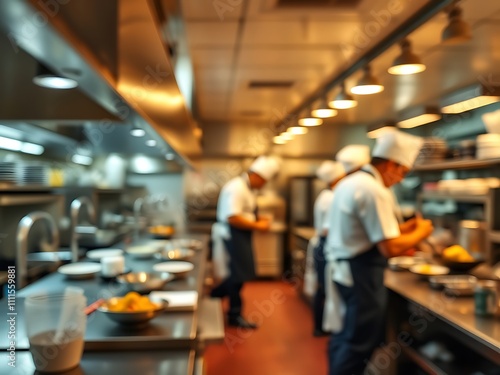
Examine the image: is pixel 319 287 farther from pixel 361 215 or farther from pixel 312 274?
pixel 361 215

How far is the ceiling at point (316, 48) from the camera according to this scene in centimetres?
256

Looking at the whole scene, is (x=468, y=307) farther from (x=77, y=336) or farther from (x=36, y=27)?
(x=36, y=27)

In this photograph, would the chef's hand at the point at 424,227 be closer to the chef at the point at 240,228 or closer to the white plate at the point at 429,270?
the white plate at the point at 429,270

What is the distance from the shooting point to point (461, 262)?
2.95 meters

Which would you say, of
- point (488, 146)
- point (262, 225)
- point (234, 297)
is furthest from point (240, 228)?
point (488, 146)

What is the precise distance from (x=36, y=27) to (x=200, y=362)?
1.29 m

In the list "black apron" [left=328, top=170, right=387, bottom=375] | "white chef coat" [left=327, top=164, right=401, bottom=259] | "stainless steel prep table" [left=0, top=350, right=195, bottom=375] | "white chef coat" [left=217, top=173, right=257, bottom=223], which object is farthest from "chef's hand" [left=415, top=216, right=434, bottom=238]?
"white chef coat" [left=217, top=173, right=257, bottom=223]

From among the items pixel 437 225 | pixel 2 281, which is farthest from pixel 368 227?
pixel 437 225

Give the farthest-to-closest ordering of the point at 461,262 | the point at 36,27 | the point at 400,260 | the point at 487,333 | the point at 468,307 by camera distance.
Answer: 1. the point at 400,260
2. the point at 461,262
3. the point at 468,307
4. the point at 487,333
5. the point at 36,27

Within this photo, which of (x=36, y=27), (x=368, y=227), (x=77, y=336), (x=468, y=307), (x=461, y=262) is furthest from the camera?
(x=461, y=262)

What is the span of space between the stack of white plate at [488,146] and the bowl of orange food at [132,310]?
10.3 ft

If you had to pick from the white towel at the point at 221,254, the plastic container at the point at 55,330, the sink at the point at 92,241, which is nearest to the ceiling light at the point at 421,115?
the white towel at the point at 221,254

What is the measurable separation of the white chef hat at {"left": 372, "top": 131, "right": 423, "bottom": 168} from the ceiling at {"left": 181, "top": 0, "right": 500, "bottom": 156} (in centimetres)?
49

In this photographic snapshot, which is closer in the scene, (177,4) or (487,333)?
(487,333)
